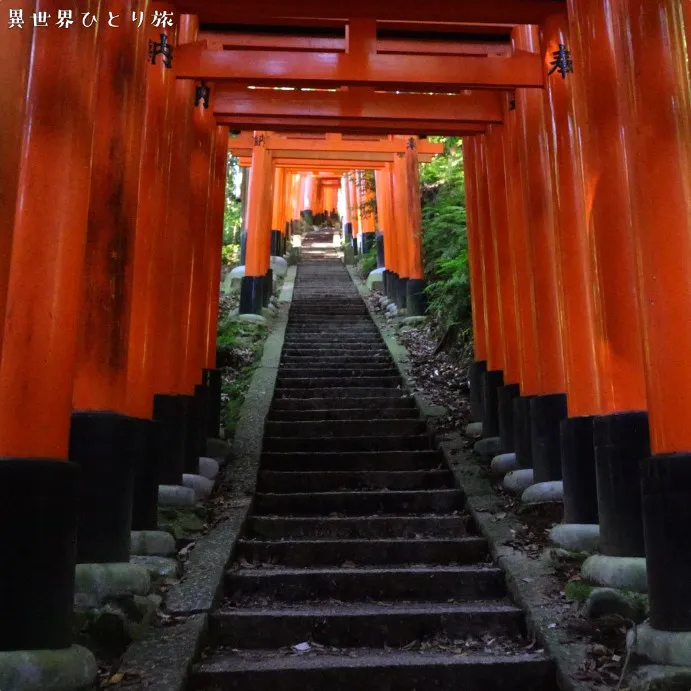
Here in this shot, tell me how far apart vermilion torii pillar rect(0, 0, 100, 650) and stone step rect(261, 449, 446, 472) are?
3.61 metres

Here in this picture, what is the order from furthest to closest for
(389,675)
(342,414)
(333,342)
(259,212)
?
(259,212), (333,342), (342,414), (389,675)

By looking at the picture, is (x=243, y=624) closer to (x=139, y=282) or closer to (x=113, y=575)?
(x=113, y=575)

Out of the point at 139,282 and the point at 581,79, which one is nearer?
the point at 581,79

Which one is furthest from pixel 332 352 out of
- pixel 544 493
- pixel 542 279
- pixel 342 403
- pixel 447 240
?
pixel 544 493

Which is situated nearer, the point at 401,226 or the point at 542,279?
the point at 542,279

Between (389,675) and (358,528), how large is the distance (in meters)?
1.78

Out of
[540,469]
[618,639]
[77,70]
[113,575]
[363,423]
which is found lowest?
[618,639]

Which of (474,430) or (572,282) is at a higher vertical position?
(572,282)

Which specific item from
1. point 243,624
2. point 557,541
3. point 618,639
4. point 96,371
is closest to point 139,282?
point 96,371

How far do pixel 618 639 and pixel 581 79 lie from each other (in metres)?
3.25

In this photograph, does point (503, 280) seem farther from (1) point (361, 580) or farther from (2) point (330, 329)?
(2) point (330, 329)

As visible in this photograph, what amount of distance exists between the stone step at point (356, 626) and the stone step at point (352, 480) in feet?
7.03

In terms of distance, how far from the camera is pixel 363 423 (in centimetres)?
739

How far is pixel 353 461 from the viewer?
6.53 meters
